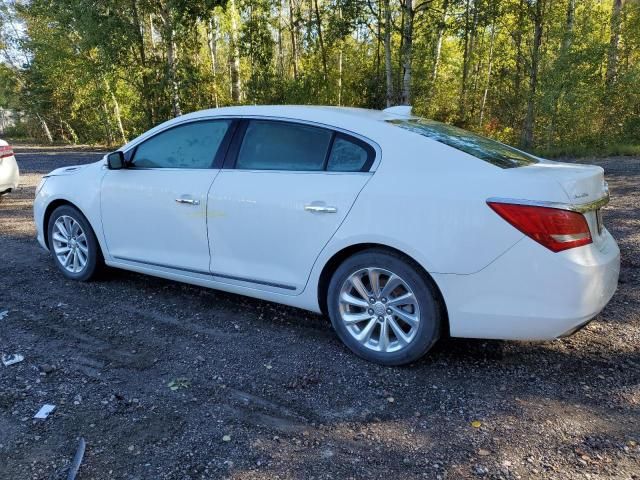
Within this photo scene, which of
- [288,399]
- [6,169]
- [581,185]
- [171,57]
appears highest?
[171,57]

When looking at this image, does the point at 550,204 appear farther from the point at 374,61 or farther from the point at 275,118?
the point at 374,61

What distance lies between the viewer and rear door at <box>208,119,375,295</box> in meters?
3.39

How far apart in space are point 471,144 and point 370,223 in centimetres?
97

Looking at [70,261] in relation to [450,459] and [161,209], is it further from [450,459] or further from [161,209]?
[450,459]

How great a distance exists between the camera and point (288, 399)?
9.79ft

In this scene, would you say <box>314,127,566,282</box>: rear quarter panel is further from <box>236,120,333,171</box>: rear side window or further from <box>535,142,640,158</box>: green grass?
<box>535,142,640,158</box>: green grass

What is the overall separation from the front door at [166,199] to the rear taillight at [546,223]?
2192 mm

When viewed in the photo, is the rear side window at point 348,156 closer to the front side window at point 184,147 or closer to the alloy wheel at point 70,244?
the front side window at point 184,147

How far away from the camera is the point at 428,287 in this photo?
10.2 feet

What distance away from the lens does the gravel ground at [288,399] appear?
2432 millimetres

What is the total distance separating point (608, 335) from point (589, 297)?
102cm

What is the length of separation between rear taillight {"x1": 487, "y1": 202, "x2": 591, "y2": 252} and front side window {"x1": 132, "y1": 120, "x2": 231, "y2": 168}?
2.25 m

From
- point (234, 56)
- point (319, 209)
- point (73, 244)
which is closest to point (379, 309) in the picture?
point (319, 209)

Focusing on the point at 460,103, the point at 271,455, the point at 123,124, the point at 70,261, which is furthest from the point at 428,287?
the point at 123,124
